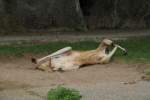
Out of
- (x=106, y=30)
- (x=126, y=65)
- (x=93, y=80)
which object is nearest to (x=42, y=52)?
(x=126, y=65)

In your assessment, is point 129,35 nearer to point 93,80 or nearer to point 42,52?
point 42,52

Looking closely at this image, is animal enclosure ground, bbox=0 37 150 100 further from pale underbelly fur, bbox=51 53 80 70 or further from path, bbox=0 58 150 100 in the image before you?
pale underbelly fur, bbox=51 53 80 70

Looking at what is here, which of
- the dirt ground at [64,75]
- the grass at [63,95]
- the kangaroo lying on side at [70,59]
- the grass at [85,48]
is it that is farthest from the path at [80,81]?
the grass at [85,48]

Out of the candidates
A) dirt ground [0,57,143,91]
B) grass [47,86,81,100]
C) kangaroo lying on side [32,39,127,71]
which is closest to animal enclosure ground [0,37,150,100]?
dirt ground [0,57,143,91]

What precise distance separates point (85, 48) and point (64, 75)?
3740 mm

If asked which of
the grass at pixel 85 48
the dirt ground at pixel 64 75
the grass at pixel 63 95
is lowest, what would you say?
the grass at pixel 85 48

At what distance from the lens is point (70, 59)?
13914mm

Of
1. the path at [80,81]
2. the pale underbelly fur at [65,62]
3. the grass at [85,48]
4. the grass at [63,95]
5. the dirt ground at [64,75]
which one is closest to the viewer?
the grass at [63,95]

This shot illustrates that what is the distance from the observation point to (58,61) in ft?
45.3

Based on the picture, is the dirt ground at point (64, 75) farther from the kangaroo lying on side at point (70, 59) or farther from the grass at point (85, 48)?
the grass at point (85, 48)

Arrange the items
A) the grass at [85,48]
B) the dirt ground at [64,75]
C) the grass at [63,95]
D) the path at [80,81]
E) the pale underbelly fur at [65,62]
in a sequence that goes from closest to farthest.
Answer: the grass at [63,95] → the path at [80,81] → the dirt ground at [64,75] → the pale underbelly fur at [65,62] → the grass at [85,48]

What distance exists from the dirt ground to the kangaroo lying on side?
0.61 feet

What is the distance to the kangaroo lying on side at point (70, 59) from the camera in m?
13.6

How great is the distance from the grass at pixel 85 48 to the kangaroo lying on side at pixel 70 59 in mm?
756
